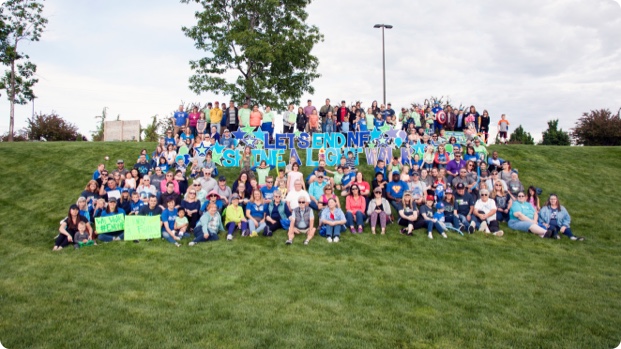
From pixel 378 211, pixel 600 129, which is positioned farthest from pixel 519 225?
pixel 600 129

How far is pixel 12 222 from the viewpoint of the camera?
11.6m

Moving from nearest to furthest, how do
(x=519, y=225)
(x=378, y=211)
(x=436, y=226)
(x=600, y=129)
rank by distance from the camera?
(x=436, y=226) < (x=378, y=211) < (x=519, y=225) < (x=600, y=129)

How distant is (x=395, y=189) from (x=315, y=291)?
20.0 feet

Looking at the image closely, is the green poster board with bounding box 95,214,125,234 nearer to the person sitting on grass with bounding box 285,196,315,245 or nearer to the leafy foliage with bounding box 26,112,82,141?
the person sitting on grass with bounding box 285,196,315,245

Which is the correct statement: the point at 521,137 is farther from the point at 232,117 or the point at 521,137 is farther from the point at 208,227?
the point at 208,227

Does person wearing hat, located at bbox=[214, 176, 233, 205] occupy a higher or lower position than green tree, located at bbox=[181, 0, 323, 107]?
lower

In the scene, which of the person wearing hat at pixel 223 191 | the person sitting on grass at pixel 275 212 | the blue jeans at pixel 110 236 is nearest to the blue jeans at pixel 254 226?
the person sitting on grass at pixel 275 212

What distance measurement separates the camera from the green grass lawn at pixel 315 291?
5.11 meters

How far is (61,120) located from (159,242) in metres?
28.1

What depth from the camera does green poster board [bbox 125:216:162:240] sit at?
10.0 meters

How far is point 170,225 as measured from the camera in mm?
10320

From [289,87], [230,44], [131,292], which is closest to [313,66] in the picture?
[289,87]

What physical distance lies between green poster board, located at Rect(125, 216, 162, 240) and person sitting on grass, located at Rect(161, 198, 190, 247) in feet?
0.50

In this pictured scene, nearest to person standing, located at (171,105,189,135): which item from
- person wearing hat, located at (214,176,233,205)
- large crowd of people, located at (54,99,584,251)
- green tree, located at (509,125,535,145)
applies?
large crowd of people, located at (54,99,584,251)
